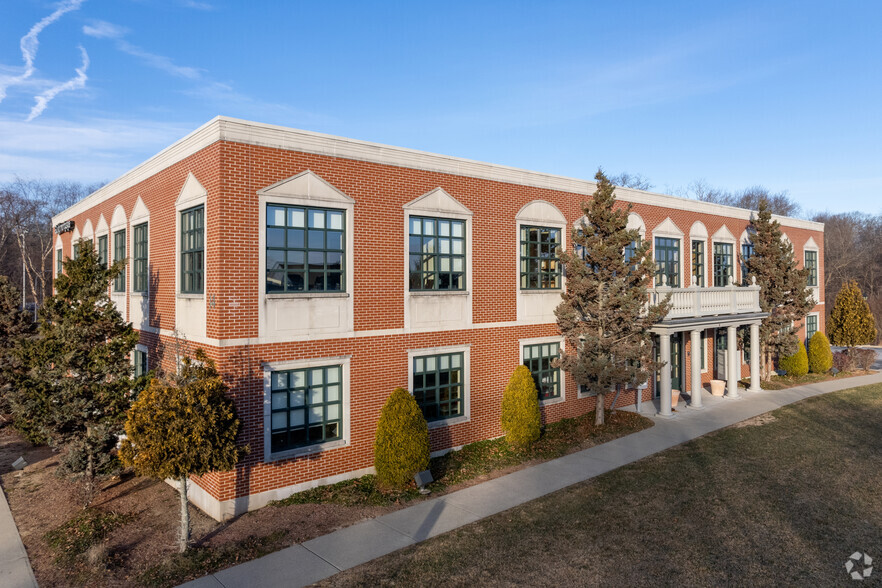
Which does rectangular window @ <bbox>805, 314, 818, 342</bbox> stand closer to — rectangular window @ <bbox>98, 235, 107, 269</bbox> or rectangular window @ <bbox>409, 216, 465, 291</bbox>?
rectangular window @ <bbox>409, 216, 465, 291</bbox>

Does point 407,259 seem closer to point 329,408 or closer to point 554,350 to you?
point 329,408

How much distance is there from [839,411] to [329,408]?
17.4 metres

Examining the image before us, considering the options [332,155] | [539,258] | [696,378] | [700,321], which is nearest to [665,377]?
[696,378]

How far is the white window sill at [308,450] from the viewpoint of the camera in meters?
10.7

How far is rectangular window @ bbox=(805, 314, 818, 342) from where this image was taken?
2698 cm

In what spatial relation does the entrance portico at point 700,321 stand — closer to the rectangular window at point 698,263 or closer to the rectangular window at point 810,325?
the rectangular window at point 698,263

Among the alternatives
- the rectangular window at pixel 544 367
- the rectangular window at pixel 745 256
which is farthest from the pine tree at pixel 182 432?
the rectangular window at pixel 745 256

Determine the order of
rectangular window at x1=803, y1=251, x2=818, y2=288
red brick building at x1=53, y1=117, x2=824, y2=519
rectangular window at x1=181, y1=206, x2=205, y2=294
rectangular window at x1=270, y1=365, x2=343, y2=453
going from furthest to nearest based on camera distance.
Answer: rectangular window at x1=803, y1=251, x2=818, y2=288
rectangular window at x1=181, y1=206, x2=205, y2=294
rectangular window at x1=270, y1=365, x2=343, y2=453
red brick building at x1=53, y1=117, x2=824, y2=519

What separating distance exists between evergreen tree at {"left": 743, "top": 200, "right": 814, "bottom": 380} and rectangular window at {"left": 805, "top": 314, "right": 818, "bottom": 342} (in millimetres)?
5345

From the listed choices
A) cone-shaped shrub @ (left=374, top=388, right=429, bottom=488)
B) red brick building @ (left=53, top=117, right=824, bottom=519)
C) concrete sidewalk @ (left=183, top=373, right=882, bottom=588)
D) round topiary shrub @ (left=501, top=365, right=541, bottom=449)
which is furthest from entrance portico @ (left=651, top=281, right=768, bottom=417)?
cone-shaped shrub @ (left=374, top=388, right=429, bottom=488)

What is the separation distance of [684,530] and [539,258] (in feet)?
28.6

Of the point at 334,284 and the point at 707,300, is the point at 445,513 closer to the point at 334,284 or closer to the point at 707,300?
the point at 334,284

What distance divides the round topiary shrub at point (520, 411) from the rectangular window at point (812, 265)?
835 inches

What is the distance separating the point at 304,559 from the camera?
27.0ft
